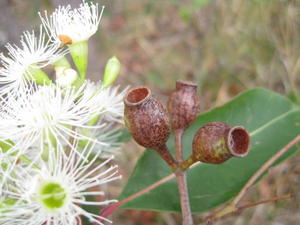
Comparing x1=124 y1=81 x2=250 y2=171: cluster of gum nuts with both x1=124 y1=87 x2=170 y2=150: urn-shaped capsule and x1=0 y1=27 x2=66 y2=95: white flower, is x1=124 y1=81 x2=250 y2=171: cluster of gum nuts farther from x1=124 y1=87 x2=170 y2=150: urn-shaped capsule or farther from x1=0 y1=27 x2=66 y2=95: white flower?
x1=0 y1=27 x2=66 y2=95: white flower

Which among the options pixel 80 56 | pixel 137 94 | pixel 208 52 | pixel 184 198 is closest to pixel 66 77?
pixel 80 56

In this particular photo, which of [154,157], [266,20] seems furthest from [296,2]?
[154,157]

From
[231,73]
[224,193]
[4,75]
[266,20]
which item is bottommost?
[224,193]

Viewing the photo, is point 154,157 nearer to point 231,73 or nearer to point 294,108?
point 294,108

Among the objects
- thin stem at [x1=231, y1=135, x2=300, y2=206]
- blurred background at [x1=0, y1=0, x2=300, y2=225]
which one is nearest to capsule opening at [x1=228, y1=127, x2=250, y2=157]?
thin stem at [x1=231, y1=135, x2=300, y2=206]

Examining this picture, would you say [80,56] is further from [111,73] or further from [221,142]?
[221,142]

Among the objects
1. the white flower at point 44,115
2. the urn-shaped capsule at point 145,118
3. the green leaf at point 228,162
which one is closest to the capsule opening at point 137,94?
the urn-shaped capsule at point 145,118
